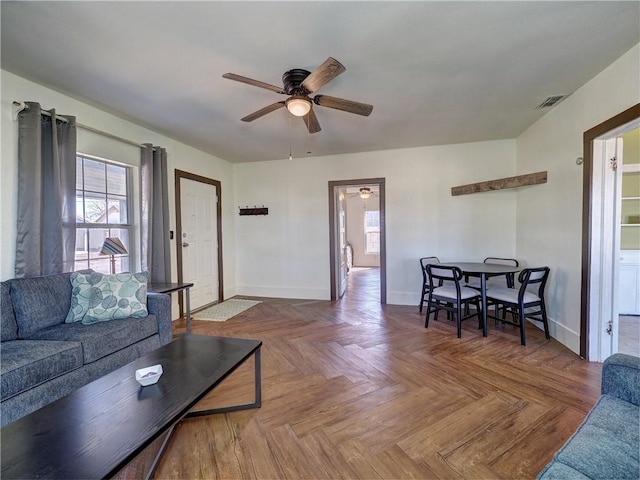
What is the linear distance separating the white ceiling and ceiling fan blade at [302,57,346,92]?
24cm

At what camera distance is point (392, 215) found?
4.62 metres

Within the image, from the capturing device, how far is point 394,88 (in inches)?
102

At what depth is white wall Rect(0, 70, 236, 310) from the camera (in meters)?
2.27

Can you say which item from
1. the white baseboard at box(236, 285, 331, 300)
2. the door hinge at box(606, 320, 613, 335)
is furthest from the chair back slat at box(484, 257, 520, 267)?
the white baseboard at box(236, 285, 331, 300)

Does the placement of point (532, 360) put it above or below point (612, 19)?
below

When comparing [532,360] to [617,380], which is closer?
[617,380]

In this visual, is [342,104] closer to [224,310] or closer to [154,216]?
[154,216]

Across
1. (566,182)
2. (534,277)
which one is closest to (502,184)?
(566,182)

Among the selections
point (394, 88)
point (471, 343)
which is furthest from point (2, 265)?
point (471, 343)

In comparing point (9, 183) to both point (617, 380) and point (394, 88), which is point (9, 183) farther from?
point (617, 380)

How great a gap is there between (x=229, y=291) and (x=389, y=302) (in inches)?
110

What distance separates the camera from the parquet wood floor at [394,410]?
1496 millimetres

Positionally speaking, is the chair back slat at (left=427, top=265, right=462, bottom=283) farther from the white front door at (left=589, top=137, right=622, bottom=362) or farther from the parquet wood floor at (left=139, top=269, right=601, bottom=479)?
the white front door at (left=589, top=137, right=622, bottom=362)

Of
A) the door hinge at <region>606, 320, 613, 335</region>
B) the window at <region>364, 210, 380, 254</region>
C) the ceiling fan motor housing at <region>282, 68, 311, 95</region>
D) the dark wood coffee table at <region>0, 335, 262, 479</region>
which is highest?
the ceiling fan motor housing at <region>282, 68, 311, 95</region>
